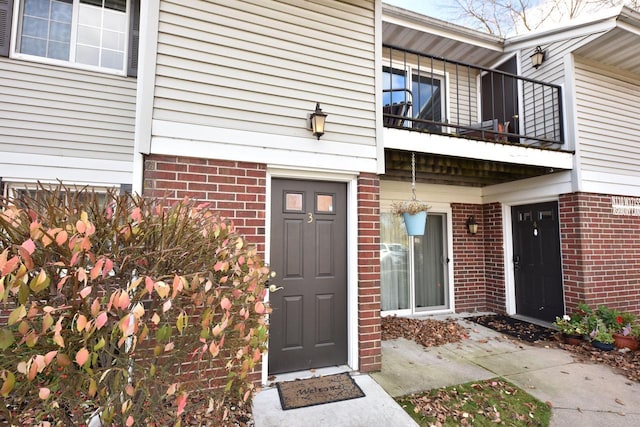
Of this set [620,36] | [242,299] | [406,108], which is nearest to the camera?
[242,299]

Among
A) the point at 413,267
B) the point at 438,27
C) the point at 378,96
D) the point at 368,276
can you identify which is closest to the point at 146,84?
the point at 378,96

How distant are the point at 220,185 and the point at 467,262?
5253 millimetres

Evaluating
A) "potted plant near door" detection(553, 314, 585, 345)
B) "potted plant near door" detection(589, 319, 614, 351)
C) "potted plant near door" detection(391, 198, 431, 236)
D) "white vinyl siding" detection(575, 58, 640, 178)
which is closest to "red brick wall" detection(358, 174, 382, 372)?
"potted plant near door" detection(391, 198, 431, 236)

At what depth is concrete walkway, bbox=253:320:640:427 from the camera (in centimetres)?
256

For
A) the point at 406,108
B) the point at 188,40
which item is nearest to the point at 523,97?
the point at 406,108

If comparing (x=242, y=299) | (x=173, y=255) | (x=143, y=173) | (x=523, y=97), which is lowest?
(x=242, y=299)

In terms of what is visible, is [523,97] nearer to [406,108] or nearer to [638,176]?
[638,176]

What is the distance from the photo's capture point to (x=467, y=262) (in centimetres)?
614

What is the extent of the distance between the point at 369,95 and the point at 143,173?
8.43 feet

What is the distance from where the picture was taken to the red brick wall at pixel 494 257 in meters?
5.95

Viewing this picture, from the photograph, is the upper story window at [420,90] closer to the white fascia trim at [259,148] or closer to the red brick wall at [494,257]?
the red brick wall at [494,257]

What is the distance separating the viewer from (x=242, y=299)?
199 cm

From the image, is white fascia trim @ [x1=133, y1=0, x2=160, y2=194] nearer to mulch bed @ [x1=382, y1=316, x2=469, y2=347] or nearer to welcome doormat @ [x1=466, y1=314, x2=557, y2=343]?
mulch bed @ [x1=382, y1=316, x2=469, y2=347]

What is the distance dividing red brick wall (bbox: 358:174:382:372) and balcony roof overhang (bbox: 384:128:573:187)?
0.78 meters
